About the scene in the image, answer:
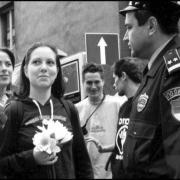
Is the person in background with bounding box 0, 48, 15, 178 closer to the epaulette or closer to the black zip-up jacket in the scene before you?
the black zip-up jacket

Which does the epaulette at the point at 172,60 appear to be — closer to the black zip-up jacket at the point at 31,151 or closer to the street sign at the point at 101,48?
the black zip-up jacket at the point at 31,151

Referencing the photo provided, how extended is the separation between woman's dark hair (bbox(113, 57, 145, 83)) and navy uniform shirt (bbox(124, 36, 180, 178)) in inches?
96.9

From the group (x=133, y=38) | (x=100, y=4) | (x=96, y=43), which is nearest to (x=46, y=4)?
(x=100, y=4)

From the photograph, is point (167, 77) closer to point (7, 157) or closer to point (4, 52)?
point (7, 157)

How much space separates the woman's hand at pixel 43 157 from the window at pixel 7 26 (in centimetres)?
1547

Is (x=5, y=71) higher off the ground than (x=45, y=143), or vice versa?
(x=5, y=71)

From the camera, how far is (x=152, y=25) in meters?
3.62

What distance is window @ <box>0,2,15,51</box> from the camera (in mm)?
19172

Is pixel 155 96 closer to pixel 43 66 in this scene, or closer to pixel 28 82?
pixel 43 66

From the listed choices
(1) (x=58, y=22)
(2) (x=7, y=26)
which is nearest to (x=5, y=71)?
(1) (x=58, y=22)

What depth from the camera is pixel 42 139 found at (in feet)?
11.7

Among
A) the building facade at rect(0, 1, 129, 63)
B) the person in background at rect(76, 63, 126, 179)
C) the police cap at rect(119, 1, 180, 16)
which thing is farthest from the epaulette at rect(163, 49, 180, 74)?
the building facade at rect(0, 1, 129, 63)

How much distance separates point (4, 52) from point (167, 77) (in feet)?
8.20

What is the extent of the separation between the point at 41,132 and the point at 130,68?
2.47 m
